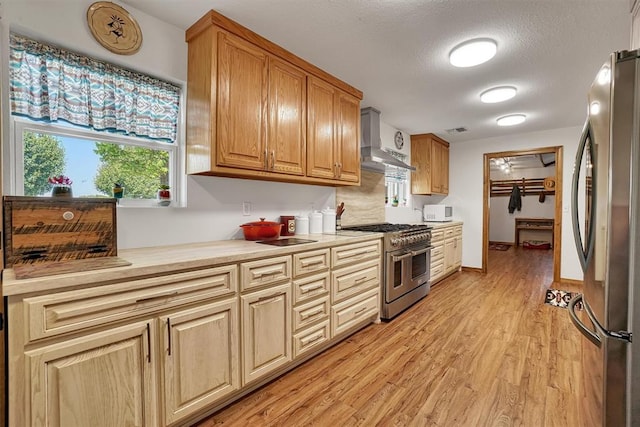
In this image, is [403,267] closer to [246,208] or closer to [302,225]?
[302,225]

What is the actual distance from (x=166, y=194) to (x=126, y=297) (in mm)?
984

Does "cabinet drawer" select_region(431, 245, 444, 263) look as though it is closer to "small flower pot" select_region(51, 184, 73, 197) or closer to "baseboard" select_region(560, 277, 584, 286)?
"baseboard" select_region(560, 277, 584, 286)

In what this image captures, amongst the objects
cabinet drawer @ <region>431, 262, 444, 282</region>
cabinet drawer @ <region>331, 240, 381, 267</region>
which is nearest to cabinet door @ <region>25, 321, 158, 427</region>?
cabinet drawer @ <region>331, 240, 381, 267</region>

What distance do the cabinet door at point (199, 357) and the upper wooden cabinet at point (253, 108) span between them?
3.08 feet

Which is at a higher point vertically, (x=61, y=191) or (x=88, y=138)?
(x=88, y=138)

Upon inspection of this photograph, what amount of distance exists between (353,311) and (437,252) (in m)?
2.27

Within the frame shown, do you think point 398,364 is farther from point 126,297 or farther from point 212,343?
point 126,297

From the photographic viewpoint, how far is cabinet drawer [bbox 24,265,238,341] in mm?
1076

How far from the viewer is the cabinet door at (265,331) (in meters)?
1.74

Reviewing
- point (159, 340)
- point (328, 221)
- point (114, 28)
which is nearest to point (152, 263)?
point (159, 340)

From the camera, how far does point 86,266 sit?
1256 mm

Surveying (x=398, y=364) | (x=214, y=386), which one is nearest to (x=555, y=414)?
(x=398, y=364)

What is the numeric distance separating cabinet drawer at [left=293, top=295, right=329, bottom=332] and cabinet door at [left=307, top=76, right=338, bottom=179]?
1.10 meters

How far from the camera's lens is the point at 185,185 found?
211cm
